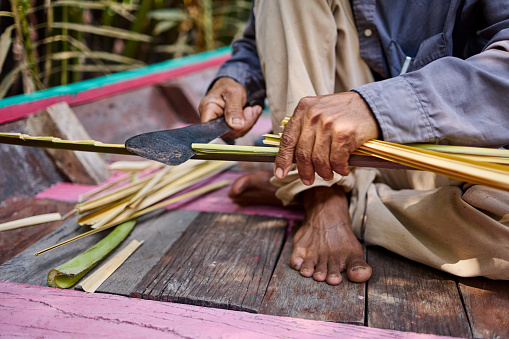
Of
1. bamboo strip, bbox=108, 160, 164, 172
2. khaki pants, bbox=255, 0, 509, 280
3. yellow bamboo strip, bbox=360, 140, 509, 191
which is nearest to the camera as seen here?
yellow bamboo strip, bbox=360, 140, 509, 191

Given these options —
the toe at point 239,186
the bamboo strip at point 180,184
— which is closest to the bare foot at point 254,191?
the toe at point 239,186

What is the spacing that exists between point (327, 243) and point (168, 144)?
53 cm

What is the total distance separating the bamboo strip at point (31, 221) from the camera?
129cm

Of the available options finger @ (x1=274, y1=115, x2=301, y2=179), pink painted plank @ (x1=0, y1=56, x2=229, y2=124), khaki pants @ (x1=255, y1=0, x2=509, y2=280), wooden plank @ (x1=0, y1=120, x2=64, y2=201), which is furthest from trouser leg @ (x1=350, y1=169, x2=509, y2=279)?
pink painted plank @ (x1=0, y1=56, x2=229, y2=124)

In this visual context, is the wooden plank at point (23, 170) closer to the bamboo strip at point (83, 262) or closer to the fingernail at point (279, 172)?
the bamboo strip at point (83, 262)

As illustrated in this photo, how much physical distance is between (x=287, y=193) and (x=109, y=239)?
57 cm

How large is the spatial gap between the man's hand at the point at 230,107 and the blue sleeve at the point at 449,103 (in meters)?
0.51

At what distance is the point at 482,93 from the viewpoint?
949 millimetres

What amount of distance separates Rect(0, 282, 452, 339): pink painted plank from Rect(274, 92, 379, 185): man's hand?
0.34 m

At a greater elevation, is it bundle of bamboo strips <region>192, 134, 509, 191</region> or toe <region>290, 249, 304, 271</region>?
bundle of bamboo strips <region>192, 134, 509, 191</region>

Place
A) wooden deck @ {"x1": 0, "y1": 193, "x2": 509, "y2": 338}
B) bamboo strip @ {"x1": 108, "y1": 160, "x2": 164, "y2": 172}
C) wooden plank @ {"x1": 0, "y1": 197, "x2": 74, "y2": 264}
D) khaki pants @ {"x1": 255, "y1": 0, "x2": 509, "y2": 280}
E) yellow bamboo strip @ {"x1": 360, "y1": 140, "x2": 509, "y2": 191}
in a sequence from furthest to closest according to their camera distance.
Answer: bamboo strip @ {"x1": 108, "y1": 160, "x2": 164, "y2": 172}
wooden plank @ {"x1": 0, "y1": 197, "x2": 74, "y2": 264}
khaki pants @ {"x1": 255, "y1": 0, "x2": 509, "y2": 280}
wooden deck @ {"x1": 0, "y1": 193, "x2": 509, "y2": 338}
yellow bamboo strip @ {"x1": 360, "y1": 140, "x2": 509, "y2": 191}

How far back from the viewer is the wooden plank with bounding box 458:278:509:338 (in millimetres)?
861

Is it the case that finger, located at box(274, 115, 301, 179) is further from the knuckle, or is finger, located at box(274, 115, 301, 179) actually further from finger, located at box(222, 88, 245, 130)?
finger, located at box(222, 88, 245, 130)

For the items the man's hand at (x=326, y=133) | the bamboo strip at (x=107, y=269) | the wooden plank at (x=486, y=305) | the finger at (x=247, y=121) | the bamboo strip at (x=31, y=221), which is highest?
the man's hand at (x=326, y=133)
